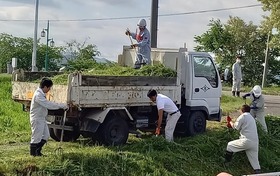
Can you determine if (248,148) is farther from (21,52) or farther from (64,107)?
(21,52)

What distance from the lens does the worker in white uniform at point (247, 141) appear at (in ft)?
37.4

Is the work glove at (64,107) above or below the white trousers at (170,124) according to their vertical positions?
above

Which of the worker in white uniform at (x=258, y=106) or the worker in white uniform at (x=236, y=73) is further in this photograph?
the worker in white uniform at (x=236, y=73)

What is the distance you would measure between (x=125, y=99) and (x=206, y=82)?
2836 millimetres

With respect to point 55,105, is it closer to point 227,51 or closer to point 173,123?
point 173,123

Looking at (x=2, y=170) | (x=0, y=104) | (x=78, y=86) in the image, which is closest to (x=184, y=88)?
(x=78, y=86)

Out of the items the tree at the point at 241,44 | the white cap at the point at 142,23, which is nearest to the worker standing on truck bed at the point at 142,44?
the white cap at the point at 142,23

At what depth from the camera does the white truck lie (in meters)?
11.0

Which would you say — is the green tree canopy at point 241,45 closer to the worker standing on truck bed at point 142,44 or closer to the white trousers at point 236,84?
the white trousers at point 236,84

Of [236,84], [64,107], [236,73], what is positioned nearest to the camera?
[64,107]

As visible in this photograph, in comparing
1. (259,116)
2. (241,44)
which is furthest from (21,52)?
(259,116)

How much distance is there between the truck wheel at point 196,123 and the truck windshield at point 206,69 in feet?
2.98

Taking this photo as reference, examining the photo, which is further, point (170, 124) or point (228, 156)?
point (170, 124)

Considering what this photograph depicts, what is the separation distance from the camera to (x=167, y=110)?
12.1m
